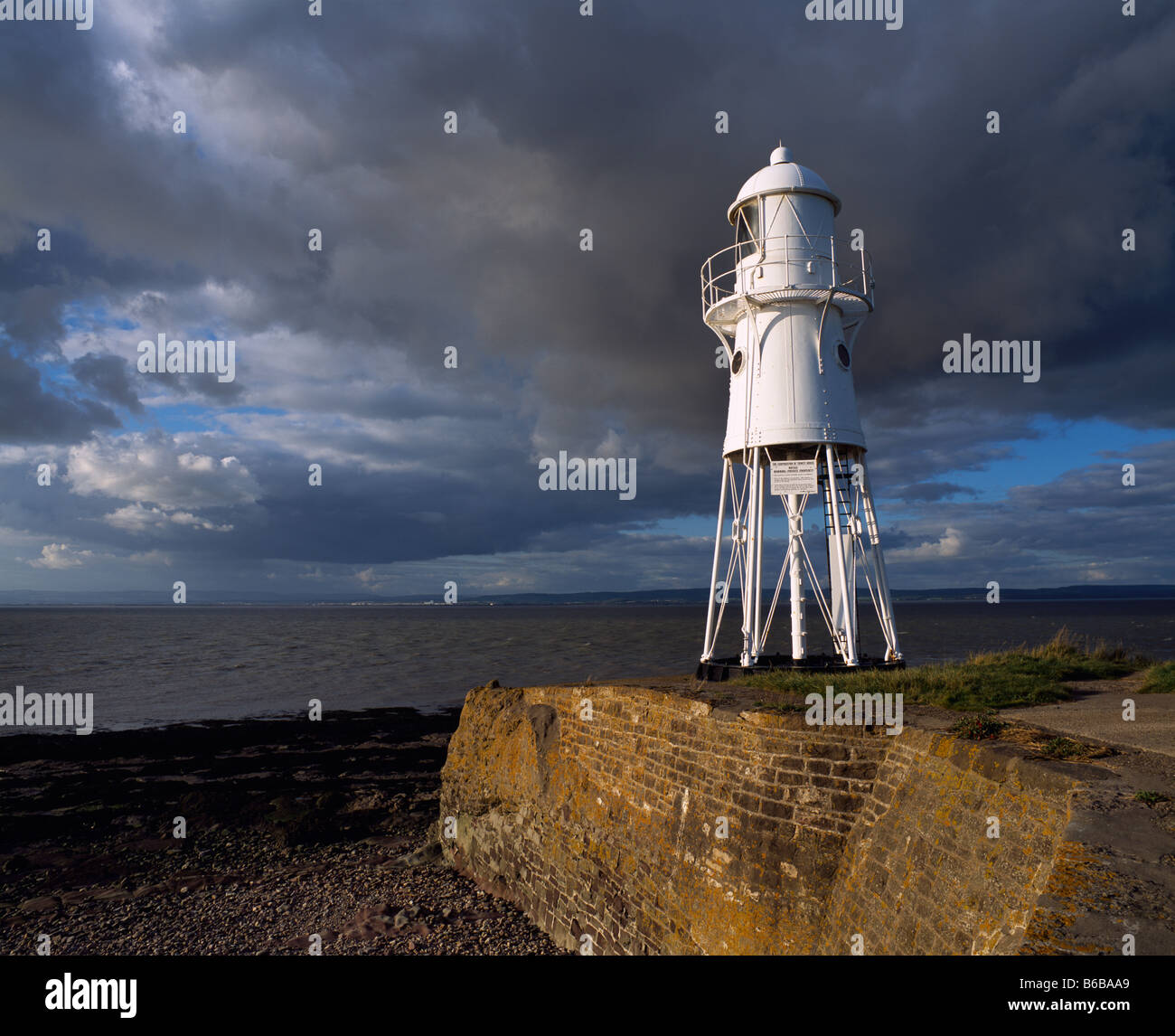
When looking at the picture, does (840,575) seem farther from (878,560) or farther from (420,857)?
(420,857)

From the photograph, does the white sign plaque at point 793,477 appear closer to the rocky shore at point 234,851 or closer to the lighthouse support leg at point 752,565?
the lighthouse support leg at point 752,565

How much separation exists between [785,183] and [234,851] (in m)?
19.6

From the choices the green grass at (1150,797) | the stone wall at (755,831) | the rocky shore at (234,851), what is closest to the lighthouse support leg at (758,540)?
the stone wall at (755,831)

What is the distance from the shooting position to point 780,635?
2672 inches

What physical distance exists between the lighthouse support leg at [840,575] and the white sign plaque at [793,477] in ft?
1.38

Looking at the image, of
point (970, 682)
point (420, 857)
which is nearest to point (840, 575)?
point (970, 682)

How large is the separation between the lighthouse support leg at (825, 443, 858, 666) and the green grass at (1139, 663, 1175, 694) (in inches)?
187

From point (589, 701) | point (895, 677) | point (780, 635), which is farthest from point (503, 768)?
point (780, 635)

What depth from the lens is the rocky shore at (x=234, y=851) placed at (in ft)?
37.2
